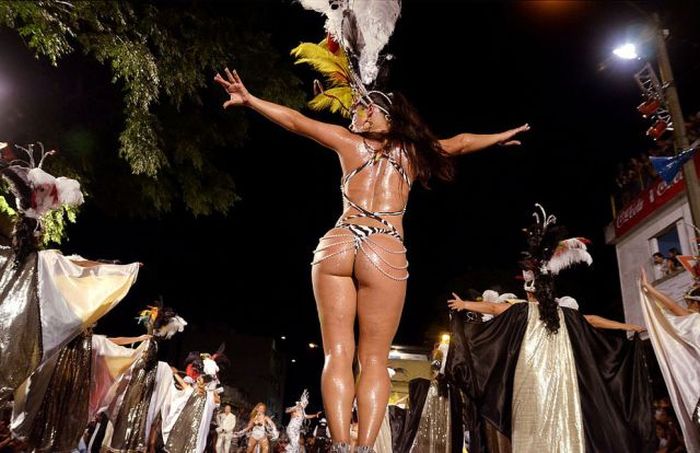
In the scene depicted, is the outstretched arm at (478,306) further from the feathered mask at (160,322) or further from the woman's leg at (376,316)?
the feathered mask at (160,322)

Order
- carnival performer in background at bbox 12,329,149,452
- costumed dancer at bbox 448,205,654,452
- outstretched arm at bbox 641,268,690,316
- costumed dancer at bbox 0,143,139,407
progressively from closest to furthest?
costumed dancer at bbox 0,143,139,407
costumed dancer at bbox 448,205,654,452
outstretched arm at bbox 641,268,690,316
carnival performer in background at bbox 12,329,149,452

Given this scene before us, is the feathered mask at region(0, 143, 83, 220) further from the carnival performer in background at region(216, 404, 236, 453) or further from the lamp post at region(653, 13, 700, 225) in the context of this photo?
the carnival performer in background at region(216, 404, 236, 453)

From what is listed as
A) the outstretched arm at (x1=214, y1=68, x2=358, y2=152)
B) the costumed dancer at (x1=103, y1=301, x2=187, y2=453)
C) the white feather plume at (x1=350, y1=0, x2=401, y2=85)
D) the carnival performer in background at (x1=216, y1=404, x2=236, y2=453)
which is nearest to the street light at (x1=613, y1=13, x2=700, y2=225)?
the white feather plume at (x1=350, y1=0, x2=401, y2=85)

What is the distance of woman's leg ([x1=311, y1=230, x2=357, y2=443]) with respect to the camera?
257cm

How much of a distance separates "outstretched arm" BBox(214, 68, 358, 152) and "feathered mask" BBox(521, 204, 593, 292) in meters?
2.97

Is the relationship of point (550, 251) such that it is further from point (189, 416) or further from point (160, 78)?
point (189, 416)

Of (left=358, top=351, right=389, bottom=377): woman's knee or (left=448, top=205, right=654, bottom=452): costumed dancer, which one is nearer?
(left=358, top=351, right=389, bottom=377): woman's knee

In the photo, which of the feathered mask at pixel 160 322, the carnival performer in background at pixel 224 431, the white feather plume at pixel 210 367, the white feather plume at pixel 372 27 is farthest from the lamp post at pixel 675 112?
the carnival performer in background at pixel 224 431

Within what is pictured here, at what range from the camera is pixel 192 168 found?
10.4m

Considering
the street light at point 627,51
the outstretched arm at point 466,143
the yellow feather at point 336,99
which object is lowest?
the outstretched arm at point 466,143

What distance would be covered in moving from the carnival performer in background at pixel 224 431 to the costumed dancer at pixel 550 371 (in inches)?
499

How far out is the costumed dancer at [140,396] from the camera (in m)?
9.63

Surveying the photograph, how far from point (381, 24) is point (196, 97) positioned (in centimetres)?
622

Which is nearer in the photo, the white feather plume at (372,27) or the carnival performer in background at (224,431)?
the white feather plume at (372,27)
